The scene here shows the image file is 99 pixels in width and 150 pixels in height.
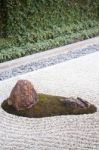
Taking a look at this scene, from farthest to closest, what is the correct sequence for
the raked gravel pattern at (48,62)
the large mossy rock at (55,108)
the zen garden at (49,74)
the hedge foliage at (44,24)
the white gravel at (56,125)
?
1. the hedge foliage at (44,24)
2. the raked gravel pattern at (48,62)
3. the large mossy rock at (55,108)
4. the zen garden at (49,74)
5. the white gravel at (56,125)

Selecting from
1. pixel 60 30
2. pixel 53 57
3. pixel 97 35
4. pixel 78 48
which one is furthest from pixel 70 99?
pixel 97 35

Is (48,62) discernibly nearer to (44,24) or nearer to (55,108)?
(44,24)

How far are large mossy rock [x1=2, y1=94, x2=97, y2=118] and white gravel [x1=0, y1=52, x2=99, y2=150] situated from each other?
3.7 inches

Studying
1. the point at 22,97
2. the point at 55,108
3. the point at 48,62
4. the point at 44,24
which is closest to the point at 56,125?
the point at 55,108

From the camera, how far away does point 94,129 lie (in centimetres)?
392

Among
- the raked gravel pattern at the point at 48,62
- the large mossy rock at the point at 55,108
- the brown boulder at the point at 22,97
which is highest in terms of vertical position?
the brown boulder at the point at 22,97

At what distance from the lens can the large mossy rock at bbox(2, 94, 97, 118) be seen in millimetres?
4348

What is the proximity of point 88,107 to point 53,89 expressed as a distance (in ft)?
2.79

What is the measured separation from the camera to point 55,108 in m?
4.43

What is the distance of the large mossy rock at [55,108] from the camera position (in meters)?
4.35

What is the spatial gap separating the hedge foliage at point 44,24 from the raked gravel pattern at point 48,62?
0.61m

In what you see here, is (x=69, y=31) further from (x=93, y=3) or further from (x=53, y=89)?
(x=53, y=89)

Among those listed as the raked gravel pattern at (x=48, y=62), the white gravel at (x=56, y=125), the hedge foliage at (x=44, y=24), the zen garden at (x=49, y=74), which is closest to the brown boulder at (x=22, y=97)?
the zen garden at (x=49, y=74)

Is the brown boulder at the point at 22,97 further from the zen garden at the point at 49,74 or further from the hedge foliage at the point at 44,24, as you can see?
the hedge foliage at the point at 44,24
